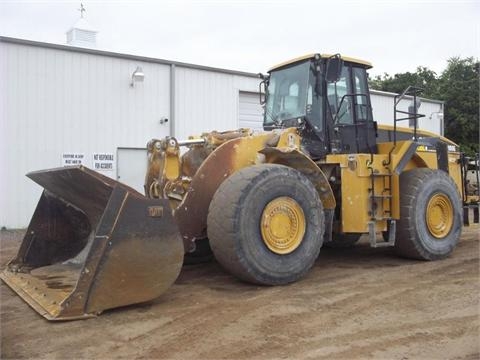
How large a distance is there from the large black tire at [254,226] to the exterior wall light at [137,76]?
8994 mm

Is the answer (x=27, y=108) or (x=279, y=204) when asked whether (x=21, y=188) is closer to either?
(x=27, y=108)

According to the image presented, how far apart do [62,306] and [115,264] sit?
55 centimetres

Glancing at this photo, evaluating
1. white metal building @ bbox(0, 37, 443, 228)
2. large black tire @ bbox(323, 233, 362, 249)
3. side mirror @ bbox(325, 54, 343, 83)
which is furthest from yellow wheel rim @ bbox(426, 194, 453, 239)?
white metal building @ bbox(0, 37, 443, 228)

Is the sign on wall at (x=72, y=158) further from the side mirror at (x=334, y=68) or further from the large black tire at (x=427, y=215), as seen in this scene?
the large black tire at (x=427, y=215)

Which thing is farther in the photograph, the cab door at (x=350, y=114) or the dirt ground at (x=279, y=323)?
the cab door at (x=350, y=114)

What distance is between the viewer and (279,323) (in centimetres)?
451

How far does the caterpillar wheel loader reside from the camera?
15.4 feet

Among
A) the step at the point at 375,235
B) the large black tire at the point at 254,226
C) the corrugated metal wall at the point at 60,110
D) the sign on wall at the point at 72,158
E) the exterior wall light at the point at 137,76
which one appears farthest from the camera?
the exterior wall light at the point at 137,76

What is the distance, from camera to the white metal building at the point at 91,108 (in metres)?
12.4

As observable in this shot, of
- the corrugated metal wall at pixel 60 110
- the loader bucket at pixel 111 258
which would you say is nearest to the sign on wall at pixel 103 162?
the corrugated metal wall at pixel 60 110

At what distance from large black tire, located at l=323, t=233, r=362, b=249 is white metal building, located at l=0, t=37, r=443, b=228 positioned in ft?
24.1

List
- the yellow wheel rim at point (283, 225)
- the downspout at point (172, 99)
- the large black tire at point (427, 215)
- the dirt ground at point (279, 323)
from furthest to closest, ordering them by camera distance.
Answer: the downspout at point (172, 99) → the large black tire at point (427, 215) → the yellow wheel rim at point (283, 225) → the dirt ground at point (279, 323)

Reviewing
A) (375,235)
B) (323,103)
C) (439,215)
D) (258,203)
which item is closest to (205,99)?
(323,103)

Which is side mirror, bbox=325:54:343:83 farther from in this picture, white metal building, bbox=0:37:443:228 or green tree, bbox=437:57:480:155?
green tree, bbox=437:57:480:155
